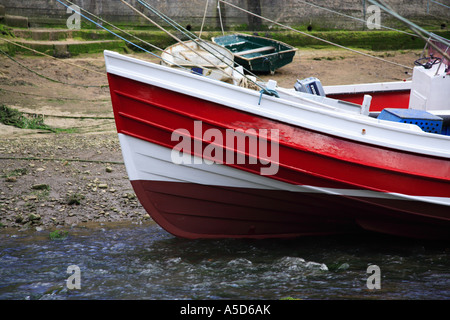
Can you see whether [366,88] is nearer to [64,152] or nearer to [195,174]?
[195,174]

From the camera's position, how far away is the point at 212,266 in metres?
4.56

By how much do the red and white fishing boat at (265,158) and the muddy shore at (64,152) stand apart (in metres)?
1.40

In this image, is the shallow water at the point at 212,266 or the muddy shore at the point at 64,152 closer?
the shallow water at the point at 212,266

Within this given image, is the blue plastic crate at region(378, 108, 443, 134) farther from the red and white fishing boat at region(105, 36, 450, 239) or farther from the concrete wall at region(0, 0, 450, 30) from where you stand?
the concrete wall at region(0, 0, 450, 30)

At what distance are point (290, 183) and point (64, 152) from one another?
13.3ft

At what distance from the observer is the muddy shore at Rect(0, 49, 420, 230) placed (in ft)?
19.2

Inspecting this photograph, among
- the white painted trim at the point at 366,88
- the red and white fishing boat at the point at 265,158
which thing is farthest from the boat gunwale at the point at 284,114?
the white painted trim at the point at 366,88

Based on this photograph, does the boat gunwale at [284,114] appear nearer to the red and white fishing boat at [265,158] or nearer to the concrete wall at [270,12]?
the red and white fishing boat at [265,158]

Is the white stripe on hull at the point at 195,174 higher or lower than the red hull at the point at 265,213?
higher

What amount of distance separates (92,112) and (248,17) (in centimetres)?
904

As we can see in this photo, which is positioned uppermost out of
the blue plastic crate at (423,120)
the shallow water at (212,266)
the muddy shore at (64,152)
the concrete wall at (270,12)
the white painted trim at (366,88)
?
the concrete wall at (270,12)

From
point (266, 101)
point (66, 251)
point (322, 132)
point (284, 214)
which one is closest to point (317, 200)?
point (284, 214)

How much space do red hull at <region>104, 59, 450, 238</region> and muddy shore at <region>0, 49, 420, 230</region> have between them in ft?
4.20

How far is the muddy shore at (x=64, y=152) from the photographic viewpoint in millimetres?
5848
